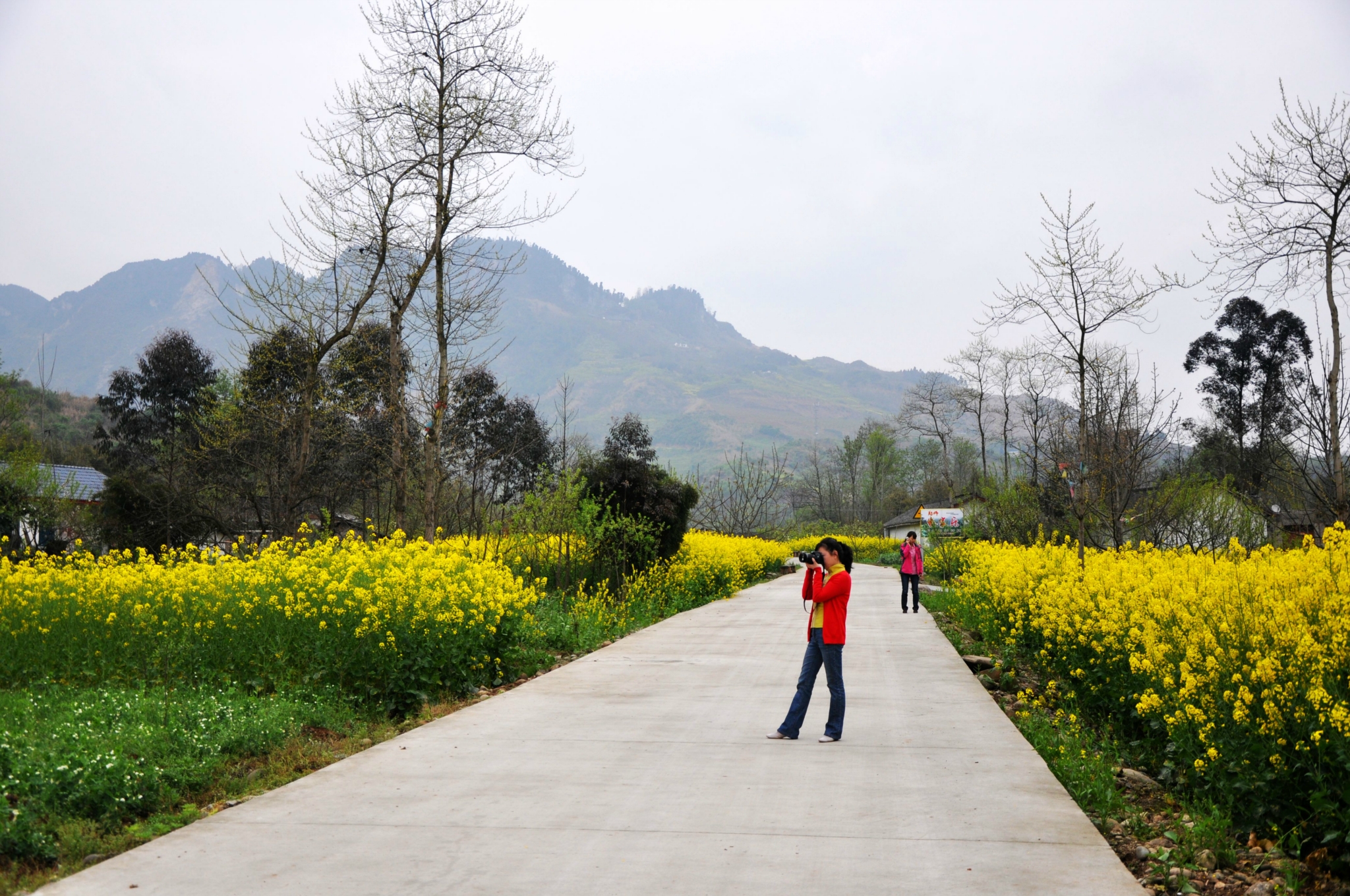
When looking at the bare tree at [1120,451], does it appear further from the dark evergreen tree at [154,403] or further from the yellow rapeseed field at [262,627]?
the dark evergreen tree at [154,403]

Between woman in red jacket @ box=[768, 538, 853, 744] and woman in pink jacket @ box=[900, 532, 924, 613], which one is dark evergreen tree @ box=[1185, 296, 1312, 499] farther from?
woman in red jacket @ box=[768, 538, 853, 744]

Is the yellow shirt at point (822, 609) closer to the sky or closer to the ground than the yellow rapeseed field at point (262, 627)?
closer to the sky

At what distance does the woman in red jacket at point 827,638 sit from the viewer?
22.2 ft

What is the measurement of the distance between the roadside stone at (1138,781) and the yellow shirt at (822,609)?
2.30m

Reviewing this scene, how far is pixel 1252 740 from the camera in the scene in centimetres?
454

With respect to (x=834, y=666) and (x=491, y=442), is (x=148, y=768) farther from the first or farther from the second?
(x=491, y=442)

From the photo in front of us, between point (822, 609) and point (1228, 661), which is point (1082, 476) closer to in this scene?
point (822, 609)

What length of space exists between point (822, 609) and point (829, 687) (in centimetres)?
69

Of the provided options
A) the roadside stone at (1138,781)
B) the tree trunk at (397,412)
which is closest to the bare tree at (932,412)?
the tree trunk at (397,412)

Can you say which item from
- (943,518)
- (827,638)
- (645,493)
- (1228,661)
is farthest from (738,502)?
(1228,661)

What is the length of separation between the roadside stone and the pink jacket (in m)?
11.1

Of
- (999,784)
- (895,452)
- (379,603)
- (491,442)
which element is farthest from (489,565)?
(895,452)

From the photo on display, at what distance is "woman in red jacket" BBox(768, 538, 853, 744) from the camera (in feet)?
22.2

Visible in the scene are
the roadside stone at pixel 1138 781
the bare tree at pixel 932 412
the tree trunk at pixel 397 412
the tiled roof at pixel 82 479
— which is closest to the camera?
the roadside stone at pixel 1138 781
